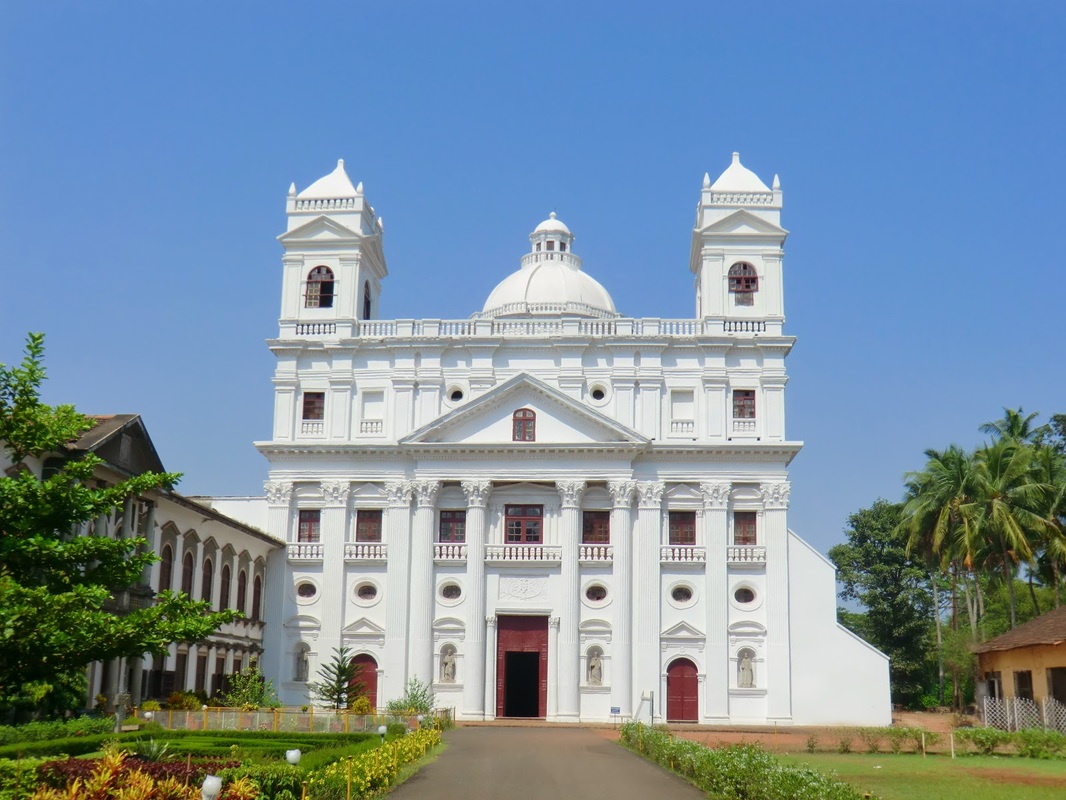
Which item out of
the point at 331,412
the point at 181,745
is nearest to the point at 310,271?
the point at 331,412

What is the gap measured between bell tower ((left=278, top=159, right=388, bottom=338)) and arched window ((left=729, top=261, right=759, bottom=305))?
16.1m

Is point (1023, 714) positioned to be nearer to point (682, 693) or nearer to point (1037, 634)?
point (1037, 634)

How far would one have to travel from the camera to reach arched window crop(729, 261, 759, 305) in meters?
51.3

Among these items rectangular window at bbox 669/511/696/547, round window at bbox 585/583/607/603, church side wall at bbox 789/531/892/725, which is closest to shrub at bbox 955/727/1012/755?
church side wall at bbox 789/531/892/725

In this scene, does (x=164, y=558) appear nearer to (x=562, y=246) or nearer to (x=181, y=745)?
(x=181, y=745)

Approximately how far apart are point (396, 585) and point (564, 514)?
291 inches

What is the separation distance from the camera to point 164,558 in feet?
131

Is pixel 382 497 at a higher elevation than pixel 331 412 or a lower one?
lower

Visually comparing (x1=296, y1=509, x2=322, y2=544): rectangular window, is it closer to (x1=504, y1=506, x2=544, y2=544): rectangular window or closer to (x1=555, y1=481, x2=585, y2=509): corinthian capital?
(x1=504, y1=506, x2=544, y2=544): rectangular window

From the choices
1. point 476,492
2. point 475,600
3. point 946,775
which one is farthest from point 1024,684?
point 476,492

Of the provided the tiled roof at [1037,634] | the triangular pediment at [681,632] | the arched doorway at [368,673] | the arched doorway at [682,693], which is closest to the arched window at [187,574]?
the arched doorway at [368,673]

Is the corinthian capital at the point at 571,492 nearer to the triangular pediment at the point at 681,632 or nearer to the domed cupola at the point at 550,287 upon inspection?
the triangular pediment at the point at 681,632

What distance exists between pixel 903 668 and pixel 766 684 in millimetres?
26580

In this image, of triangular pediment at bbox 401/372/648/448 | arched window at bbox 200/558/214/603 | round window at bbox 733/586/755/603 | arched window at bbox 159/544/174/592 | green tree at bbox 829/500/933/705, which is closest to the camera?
arched window at bbox 159/544/174/592
